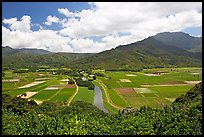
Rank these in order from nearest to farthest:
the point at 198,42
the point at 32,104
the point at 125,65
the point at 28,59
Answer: the point at 32,104, the point at 125,65, the point at 28,59, the point at 198,42

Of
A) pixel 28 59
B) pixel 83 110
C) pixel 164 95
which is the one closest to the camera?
pixel 83 110

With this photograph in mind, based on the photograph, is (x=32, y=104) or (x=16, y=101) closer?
(x=16, y=101)

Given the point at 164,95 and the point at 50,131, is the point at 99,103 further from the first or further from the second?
the point at 50,131

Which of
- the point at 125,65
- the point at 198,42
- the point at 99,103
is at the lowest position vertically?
the point at 99,103

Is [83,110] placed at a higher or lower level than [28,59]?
lower

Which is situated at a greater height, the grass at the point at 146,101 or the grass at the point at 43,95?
the grass at the point at 43,95

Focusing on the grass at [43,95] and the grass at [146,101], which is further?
the grass at [43,95]

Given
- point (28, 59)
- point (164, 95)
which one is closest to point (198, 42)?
point (28, 59)

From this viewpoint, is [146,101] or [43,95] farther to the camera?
[43,95]

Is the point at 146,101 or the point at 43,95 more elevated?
the point at 43,95

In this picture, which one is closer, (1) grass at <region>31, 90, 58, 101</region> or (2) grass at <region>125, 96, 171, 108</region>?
(2) grass at <region>125, 96, 171, 108</region>

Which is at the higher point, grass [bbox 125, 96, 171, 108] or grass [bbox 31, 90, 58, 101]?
grass [bbox 31, 90, 58, 101]
